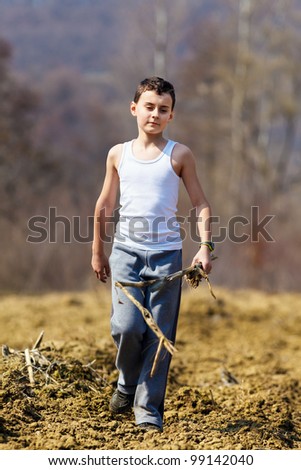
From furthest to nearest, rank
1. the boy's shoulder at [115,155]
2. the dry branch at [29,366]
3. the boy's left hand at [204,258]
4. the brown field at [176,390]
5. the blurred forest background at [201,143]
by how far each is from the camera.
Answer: the blurred forest background at [201,143] → the dry branch at [29,366] → the boy's shoulder at [115,155] → the boy's left hand at [204,258] → the brown field at [176,390]

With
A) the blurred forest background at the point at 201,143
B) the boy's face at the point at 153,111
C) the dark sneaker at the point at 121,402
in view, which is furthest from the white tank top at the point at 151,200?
the blurred forest background at the point at 201,143

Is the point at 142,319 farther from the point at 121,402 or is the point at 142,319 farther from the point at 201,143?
the point at 201,143

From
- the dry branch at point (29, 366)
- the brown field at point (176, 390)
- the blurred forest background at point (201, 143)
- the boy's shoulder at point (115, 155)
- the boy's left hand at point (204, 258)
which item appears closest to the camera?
the brown field at point (176, 390)

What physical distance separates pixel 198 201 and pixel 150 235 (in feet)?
1.02

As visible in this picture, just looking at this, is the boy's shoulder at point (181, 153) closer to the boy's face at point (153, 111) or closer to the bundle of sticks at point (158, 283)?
the boy's face at point (153, 111)

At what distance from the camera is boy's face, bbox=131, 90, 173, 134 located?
3477 mm

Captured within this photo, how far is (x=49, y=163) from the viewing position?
23484mm

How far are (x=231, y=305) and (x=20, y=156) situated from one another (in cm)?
1483

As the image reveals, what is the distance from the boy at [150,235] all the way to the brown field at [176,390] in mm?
283

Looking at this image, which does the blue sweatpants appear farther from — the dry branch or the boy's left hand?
the dry branch

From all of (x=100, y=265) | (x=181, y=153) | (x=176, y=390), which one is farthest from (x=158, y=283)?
(x=176, y=390)

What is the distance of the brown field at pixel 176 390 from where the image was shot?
3.31m

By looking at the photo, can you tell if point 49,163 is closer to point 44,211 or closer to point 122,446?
point 44,211

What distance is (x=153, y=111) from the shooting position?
3480mm
